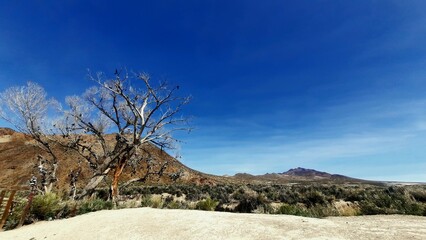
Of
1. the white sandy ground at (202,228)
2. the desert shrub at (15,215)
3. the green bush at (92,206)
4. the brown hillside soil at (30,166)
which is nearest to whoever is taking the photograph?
the white sandy ground at (202,228)

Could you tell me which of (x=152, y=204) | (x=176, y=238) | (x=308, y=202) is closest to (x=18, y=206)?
(x=152, y=204)

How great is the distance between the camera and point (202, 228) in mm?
7637

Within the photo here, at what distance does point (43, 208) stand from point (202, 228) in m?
6.53

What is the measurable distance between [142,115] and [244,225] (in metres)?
12.6

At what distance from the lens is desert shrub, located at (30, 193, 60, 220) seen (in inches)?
431

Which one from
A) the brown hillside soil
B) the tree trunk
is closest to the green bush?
the tree trunk

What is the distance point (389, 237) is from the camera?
638 cm

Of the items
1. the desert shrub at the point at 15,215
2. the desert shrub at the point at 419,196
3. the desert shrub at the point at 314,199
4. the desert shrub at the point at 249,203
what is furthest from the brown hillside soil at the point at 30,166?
the desert shrub at the point at 15,215

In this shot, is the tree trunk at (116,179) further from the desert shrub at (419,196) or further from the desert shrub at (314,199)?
the desert shrub at (419,196)

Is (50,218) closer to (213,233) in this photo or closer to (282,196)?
(213,233)

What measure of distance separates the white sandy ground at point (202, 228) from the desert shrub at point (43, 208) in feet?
3.37

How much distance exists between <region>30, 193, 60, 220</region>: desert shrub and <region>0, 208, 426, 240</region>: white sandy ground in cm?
103

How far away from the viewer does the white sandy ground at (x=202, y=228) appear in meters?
6.78

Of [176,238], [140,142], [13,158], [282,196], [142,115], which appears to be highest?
[13,158]
